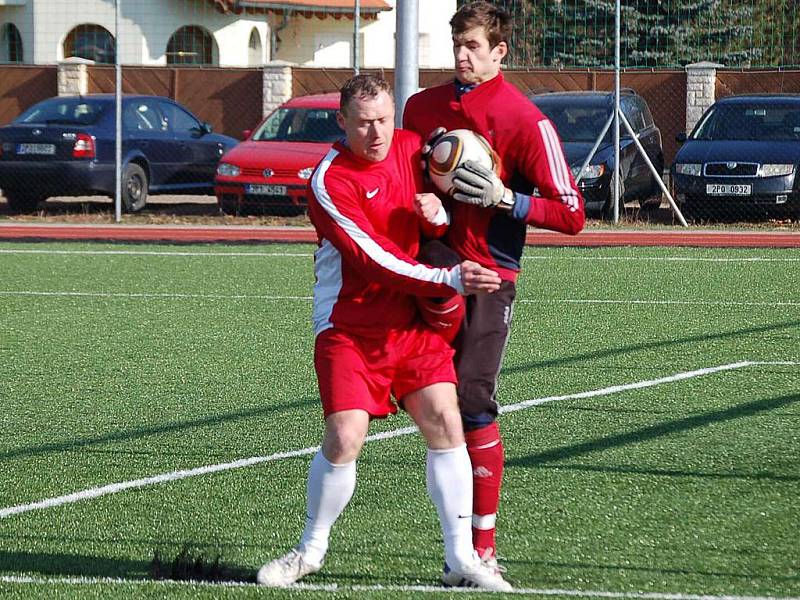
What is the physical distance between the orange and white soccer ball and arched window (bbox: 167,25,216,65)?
1274 inches

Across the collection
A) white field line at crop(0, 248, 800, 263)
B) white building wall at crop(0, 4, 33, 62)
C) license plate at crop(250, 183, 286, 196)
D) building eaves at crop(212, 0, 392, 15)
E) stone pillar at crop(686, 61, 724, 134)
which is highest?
building eaves at crop(212, 0, 392, 15)

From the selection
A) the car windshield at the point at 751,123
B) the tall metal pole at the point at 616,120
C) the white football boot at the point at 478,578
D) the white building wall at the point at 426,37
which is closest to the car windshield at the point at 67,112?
the tall metal pole at the point at 616,120

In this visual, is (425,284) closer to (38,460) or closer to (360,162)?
(360,162)

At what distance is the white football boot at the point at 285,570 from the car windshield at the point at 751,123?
14701 millimetres

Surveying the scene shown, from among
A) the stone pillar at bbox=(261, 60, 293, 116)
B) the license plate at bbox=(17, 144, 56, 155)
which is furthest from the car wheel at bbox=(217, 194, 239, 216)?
the stone pillar at bbox=(261, 60, 293, 116)

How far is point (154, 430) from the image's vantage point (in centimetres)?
725

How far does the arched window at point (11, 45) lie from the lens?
36.2 m

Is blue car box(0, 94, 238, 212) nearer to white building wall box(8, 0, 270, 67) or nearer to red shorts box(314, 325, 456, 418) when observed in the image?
white building wall box(8, 0, 270, 67)

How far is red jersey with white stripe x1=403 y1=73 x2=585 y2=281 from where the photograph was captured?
4859mm

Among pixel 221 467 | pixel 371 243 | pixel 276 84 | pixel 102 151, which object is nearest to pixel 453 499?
pixel 371 243

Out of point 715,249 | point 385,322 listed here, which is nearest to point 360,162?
point 385,322

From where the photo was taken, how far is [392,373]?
185 inches

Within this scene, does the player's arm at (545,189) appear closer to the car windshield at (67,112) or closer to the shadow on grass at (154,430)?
the shadow on grass at (154,430)

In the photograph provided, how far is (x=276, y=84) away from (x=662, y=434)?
20.4 metres
